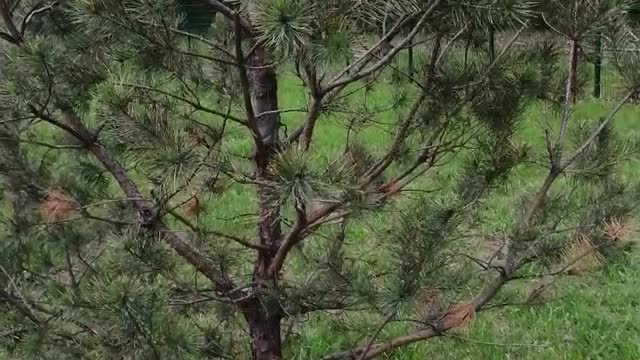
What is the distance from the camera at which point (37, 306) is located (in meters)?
2.55

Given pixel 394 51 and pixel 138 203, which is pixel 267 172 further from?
pixel 138 203

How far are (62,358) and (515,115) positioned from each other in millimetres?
1347

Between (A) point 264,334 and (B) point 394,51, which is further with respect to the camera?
(A) point 264,334

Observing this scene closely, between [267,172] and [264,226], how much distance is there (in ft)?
1.70

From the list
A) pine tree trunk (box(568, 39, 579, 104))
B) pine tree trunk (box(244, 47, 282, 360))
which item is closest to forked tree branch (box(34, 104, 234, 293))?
pine tree trunk (box(244, 47, 282, 360))

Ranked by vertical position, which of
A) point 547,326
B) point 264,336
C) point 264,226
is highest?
point 547,326

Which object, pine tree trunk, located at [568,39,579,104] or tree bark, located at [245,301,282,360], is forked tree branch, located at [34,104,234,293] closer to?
tree bark, located at [245,301,282,360]

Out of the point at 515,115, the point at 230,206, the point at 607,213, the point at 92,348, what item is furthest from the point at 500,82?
the point at 230,206

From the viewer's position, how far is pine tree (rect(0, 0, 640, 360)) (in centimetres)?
198

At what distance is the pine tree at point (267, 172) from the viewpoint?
6.49 feet

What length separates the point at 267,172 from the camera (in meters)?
2.06

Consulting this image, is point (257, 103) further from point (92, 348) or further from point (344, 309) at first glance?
point (92, 348)

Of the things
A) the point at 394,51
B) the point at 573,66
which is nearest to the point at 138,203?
the point at 394,51

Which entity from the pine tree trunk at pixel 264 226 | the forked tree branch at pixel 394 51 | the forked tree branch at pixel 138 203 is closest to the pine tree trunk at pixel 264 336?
the pine tree trunk at pixel 264 226
